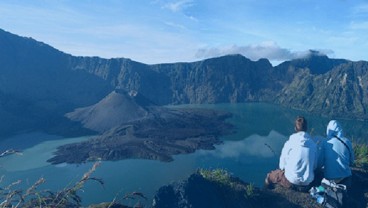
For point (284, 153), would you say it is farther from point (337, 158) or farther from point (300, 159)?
point (337, 158)

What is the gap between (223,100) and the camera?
118m

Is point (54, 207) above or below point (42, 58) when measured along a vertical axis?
below

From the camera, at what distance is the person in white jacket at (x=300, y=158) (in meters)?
5.02

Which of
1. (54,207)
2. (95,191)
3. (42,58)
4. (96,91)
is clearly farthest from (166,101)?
(54,207)

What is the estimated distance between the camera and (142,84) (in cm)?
12231

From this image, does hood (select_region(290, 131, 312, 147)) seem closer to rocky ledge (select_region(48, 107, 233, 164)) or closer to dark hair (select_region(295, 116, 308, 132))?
dark hair (select_region(295, 116, 308, 132))

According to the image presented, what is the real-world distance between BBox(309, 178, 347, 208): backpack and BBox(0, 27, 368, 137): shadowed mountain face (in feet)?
192

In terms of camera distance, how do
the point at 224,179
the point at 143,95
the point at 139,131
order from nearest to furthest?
the point at 224,179
the point at 139,131
the point at 143,95

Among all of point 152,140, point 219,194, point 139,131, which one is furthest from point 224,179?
point 139,131

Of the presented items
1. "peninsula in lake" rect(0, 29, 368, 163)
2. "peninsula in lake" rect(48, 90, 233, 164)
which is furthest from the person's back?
"peninsula in lake" rect(0, 29, 368, 163)

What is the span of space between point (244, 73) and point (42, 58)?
71749mm

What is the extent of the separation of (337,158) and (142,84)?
11864cm

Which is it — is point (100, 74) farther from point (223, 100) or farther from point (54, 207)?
point (54, 207)

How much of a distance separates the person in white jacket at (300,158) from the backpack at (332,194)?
244 mm
